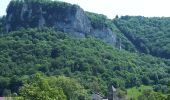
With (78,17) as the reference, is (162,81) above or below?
below

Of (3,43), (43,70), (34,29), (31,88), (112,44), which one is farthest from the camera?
(112,44)

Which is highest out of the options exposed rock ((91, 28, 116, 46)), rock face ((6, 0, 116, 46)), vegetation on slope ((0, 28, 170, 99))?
rock face ((6, 0, 116, 46))

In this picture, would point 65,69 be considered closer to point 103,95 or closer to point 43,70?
point 43,70

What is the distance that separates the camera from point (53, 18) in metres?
189

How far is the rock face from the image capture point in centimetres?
18700

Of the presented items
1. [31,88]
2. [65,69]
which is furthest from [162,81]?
[31,88]

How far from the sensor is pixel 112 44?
195875mm

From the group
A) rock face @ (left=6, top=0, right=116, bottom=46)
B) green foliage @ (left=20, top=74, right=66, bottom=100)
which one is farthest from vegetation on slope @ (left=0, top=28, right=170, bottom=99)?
green foliage @ (left=20, top=74, right=66, bottom=100)

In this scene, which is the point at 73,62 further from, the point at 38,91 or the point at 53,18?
the point at 38,91

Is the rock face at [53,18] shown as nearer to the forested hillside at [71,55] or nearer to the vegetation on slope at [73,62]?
the forested hillside at [71,55]

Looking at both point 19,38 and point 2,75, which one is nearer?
point 2,75

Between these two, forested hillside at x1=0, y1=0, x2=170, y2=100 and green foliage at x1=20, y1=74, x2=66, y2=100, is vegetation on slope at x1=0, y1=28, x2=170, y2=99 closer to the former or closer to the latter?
forested hillside at x1=0, y1=0, x2=170, y2=100

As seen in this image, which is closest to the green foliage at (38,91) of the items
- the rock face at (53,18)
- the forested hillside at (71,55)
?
the forested hillside at (71,55)

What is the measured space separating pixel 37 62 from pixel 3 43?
15274 millimetres
